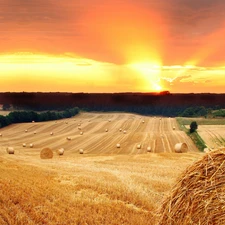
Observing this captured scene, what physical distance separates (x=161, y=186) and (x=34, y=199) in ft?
15.1

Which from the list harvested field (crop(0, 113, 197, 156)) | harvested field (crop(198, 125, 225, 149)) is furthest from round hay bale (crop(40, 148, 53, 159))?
harvested field (crop(198, 125, 225, 149))

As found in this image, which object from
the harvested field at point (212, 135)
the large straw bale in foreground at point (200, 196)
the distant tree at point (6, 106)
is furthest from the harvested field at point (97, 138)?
the distant tree at point (6, 106)

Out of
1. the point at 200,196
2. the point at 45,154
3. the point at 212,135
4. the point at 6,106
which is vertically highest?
the point at 200,196

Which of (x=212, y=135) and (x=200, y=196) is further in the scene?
(x=212, y=135)

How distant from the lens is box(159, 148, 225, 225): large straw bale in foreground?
729cm

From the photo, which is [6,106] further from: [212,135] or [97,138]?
[212,135]

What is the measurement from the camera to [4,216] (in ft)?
29.4

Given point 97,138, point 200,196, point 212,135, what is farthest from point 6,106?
point 200,196

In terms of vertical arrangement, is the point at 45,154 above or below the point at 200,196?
below

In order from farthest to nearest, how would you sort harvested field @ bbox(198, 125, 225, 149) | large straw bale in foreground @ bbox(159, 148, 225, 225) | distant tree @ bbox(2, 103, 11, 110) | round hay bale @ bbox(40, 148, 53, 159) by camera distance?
distant tree @ bbox(2, 103, 11, 110) → harvested field @ bbox(198, 125, 225, 149) → round hay bale @ bbox(40, 148, 53, 159) → large straw bale in foreground @ bbox(159, 148, 225, 225)

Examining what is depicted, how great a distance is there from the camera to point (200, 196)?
752cm

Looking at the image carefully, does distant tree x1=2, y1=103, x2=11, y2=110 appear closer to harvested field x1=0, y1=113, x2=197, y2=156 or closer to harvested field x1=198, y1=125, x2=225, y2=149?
harvested field x1=0, y1=113, x2=197, y2=156

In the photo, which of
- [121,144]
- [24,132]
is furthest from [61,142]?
[24,132]

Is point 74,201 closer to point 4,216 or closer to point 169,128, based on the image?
point 4,216
